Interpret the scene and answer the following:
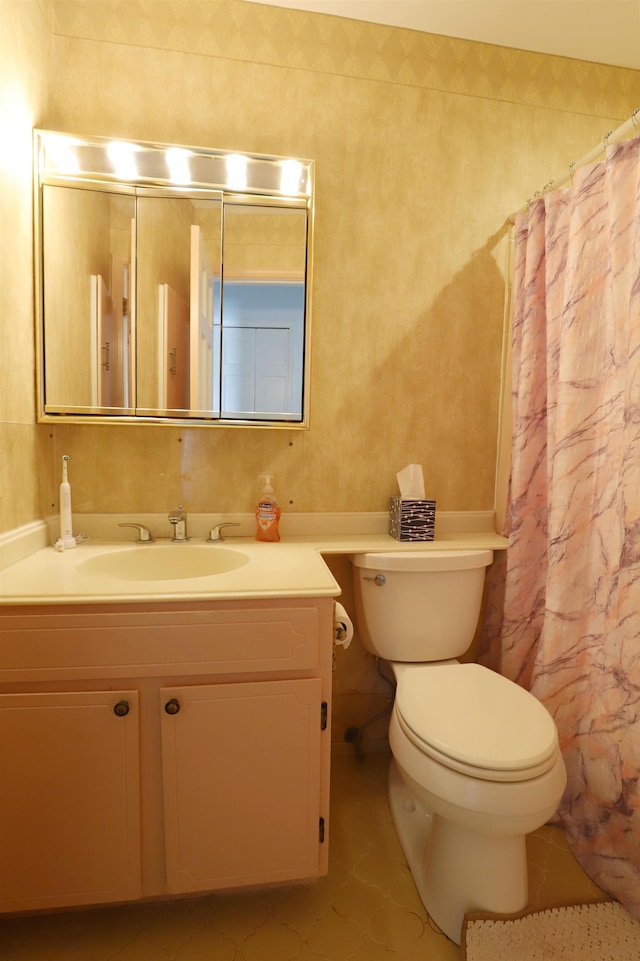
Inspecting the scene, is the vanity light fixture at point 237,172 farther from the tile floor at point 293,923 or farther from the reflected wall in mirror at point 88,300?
the tile floor at point 293,923

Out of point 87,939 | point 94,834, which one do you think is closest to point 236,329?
point 94,834

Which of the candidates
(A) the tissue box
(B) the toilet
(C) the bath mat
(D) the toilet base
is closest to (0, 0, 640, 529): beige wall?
(A) the tissue box

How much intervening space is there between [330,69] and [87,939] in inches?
94.8

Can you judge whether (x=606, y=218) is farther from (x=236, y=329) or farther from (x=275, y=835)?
(x=275, y=835)

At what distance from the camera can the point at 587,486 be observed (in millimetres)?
1327

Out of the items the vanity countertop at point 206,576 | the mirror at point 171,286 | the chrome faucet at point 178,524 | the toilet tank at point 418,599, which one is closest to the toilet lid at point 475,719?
the toilet tank at point 418,599

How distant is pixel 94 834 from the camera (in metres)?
1.08

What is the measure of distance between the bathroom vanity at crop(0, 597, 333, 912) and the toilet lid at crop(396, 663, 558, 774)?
25 cm

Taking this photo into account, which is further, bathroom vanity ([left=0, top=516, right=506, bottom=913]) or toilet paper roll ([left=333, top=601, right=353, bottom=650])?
toilet paper roll ([left=333, top=601, right=353, bottom=650])

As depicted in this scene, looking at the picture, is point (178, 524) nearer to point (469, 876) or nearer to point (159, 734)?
point (159, 734)

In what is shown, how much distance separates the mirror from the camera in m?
1.37

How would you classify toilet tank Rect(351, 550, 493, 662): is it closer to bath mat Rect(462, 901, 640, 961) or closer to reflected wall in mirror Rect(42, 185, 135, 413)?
bath mat Rect(462, 901, 640, 961)

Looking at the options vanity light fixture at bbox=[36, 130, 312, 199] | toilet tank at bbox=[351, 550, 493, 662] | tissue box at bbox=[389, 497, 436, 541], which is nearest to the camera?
vanity light fixture at bbox=[36, 130, 312, 199]

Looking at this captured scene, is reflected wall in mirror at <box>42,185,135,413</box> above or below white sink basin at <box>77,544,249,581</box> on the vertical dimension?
above
